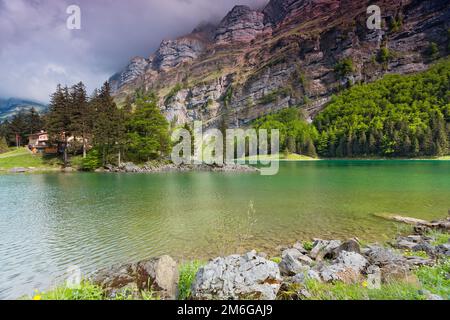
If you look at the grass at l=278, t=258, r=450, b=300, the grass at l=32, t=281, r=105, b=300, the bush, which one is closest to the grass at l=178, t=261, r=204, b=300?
the grass at l=32, t=281, r=105, b=300

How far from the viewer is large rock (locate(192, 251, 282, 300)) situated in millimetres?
6480

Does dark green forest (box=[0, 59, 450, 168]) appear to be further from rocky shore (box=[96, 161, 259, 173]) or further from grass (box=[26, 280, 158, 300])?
grass (box=[26, 280, 158, 300])

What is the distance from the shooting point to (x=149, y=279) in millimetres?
6891

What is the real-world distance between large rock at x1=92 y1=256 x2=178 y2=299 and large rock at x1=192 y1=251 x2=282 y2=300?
0.78m

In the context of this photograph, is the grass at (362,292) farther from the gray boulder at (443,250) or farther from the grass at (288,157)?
the grass at (288,157)

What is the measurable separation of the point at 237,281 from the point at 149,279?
2.42 metres

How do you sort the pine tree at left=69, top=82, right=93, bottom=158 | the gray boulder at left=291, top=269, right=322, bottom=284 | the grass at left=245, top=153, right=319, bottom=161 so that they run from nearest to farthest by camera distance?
the gray boulder at left=291, top=269, right=322, bottom=284
the pine tree at left=69, top=82, right=93, bottom=158
the grass at left=245, top=153, right=319, bottom=161

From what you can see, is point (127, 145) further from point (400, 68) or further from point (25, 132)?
point (400, 68)

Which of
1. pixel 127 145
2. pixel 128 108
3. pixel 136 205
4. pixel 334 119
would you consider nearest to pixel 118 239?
pixel 136 205

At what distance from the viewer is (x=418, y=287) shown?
Answer: 6.05m

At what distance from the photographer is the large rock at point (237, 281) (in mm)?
6480

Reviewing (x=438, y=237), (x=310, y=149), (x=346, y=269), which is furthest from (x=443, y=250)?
(x=310, y=149)

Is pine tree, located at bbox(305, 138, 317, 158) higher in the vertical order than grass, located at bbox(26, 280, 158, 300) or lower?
higher

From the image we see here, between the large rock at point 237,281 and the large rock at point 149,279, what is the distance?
78 centimetres
